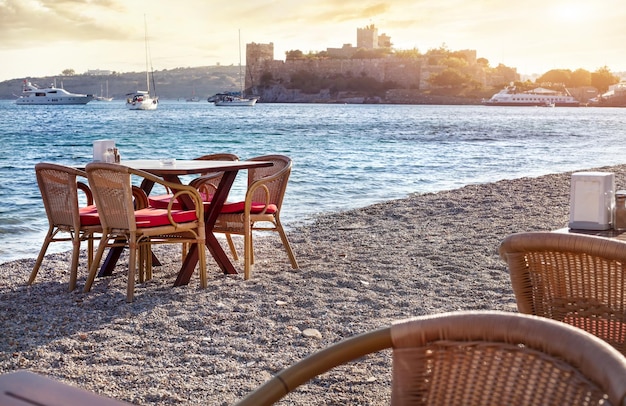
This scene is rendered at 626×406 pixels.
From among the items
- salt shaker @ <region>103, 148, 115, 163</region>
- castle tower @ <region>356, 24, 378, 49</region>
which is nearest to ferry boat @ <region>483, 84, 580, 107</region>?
castle tower @ <region>356, 24, 378, 49</region>

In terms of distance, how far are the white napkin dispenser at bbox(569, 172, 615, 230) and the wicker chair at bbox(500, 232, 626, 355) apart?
2.71 feet

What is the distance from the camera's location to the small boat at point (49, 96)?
83062 millimetres

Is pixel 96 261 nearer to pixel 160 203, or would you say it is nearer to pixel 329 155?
pixel 160 203

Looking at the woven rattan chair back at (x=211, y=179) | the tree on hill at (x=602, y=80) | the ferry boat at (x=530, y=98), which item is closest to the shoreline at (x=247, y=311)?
the woven rattan chair back at (x=211, y=179)

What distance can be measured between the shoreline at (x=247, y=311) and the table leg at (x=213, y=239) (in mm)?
88

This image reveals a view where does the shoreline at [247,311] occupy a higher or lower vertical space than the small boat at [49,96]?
higher

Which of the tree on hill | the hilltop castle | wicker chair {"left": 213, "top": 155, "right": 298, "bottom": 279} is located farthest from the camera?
the tree on hill

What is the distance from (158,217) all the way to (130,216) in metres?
0.19

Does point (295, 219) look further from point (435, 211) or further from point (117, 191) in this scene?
point (117, 191)

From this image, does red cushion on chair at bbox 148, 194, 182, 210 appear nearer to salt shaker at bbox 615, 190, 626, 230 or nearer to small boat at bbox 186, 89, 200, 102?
salt shaker at bbox 615, 190, 626, 230

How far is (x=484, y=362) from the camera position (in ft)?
3.95

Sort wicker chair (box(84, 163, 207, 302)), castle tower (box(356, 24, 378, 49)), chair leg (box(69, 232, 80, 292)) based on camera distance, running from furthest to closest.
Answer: castle tower (box(356, 24, 378, 49)) → chair leg (box(69, 232, 80, 292)) → wicker chair (box(84, 163, 207, 302))

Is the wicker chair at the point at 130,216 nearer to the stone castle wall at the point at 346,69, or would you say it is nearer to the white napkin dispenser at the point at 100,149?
the white napkin dispenser at the point at 100,149

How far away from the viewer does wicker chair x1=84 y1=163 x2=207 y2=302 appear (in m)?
4.16
